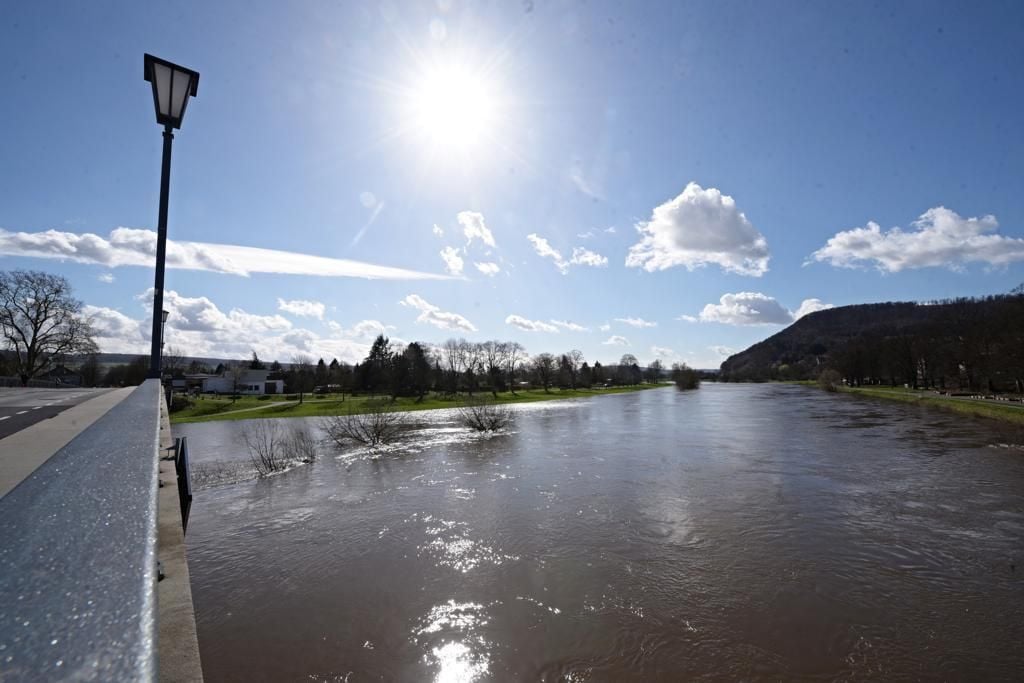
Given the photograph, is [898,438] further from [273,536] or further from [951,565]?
[273,536]

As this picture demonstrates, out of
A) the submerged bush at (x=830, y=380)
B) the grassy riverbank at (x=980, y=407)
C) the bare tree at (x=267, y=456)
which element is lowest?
the bare tree at (x=267, y=456)

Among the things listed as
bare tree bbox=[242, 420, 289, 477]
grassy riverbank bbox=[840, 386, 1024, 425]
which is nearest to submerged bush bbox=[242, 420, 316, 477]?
bare tree bbox=[242, 420, 289, 477]

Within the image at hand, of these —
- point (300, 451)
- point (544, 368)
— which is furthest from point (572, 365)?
point (300, 451)

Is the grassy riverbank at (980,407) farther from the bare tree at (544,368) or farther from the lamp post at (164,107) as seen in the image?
the bare tree at (544,368)

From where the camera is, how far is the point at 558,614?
8812 mm

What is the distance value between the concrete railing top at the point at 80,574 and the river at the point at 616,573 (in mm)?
7057

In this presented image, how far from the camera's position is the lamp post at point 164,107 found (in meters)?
7.22

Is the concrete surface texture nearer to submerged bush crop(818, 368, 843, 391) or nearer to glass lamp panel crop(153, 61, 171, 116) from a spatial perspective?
glass lamp panel crop(153, 61, 171, 116)

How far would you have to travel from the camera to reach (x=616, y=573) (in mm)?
10312

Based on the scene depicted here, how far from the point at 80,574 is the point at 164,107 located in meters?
8.82

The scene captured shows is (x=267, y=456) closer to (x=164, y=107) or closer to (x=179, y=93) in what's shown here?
(x=164, y=107)

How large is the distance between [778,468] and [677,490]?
641 centimetres

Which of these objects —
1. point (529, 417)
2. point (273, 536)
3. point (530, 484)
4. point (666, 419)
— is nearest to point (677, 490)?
point (530, 484)

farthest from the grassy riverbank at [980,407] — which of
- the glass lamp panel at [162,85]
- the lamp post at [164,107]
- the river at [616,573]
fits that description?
the glass lamp panel at [162,85]
